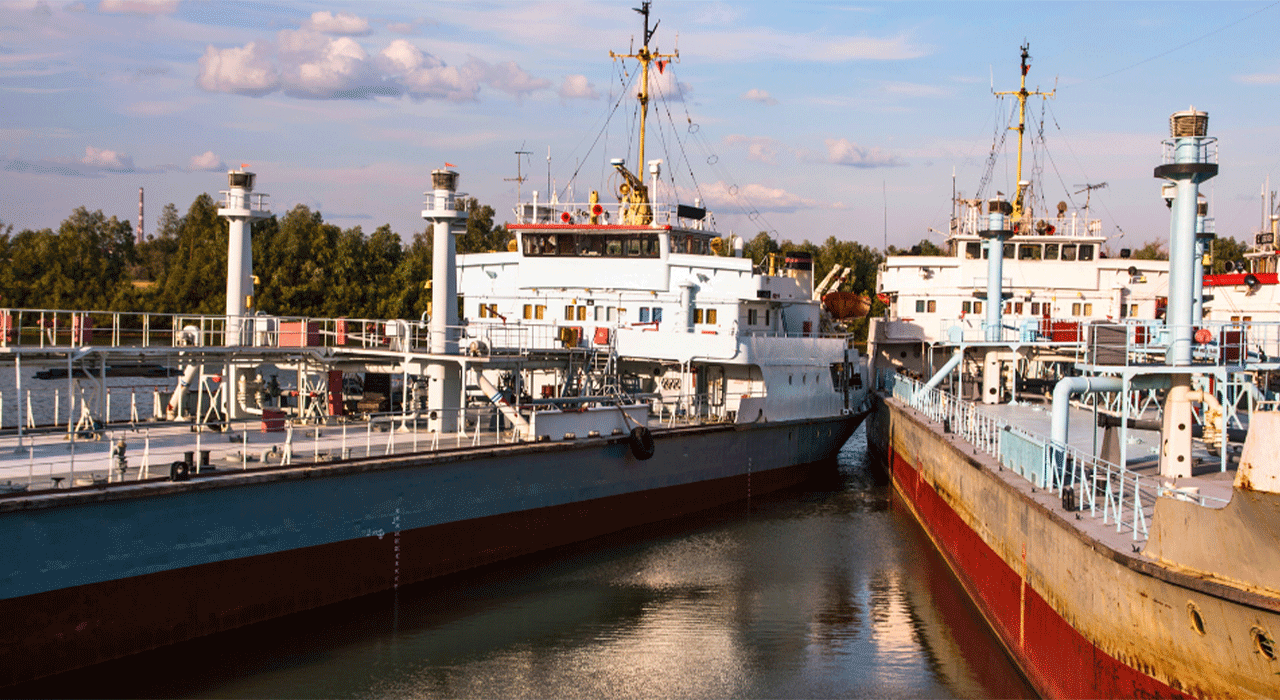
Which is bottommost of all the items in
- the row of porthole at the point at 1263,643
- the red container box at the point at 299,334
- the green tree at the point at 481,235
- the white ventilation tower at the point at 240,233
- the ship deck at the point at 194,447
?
the row of porthole at the point at 1263,643

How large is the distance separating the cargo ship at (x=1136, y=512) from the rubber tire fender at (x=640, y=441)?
6.82 m

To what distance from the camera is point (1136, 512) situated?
11367mm

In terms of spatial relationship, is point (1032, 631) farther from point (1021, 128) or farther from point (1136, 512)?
point (1021, 128)

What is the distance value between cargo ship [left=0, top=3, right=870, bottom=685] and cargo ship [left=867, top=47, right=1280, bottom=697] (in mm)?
5978

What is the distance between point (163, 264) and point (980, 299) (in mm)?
82643

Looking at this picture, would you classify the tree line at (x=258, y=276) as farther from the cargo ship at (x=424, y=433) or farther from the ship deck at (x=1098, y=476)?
the ship deck at (x=1098, y=476)

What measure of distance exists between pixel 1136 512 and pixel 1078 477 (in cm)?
525

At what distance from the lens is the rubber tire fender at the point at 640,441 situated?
22688mm

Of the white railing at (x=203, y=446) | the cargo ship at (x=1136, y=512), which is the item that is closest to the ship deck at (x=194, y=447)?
the white railing at (x=203, y=446)

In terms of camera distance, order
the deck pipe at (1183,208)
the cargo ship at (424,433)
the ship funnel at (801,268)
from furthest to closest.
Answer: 1. the ship funnel at (801,268)
2. the deck pipe at (1183,208)
3. the cargo ship at (424,433)

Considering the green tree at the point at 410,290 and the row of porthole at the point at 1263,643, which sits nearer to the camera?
the row of porthole at the point at 1263,643

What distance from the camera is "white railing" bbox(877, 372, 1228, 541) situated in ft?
39.9

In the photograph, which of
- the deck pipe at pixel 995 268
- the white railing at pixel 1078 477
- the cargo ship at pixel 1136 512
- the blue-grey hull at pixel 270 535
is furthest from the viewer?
the deck pipe at pixel 995 268

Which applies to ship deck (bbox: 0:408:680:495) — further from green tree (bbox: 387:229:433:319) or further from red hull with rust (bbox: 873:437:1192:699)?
green tree (bbox: 387:229:433:319)
